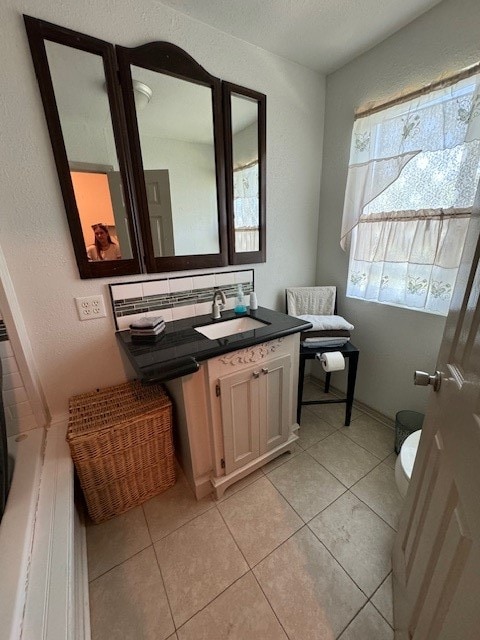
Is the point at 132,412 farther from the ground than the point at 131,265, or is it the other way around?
the point at 131,265

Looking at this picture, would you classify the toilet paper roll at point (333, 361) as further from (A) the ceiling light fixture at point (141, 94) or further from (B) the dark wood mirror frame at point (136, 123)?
(A) the ceiling light fixture at point (141, 94)

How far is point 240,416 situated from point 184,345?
1.51ft

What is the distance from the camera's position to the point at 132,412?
1.19m

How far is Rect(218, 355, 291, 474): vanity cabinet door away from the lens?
120 cm

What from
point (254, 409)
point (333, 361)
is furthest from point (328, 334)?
point (254, 409)

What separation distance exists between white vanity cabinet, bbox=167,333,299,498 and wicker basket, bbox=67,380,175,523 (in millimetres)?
104

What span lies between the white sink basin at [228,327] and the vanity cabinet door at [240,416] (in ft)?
1.10

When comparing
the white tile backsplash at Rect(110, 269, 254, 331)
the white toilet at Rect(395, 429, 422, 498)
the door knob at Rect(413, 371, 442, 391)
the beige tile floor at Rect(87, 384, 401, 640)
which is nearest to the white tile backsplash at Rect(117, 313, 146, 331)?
the white tile backsplash at Rect(110, 269, 254, 331)

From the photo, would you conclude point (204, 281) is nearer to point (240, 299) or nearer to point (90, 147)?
point (240, 299)

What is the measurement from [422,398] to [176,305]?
5.38ft

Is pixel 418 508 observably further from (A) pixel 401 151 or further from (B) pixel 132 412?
(A) pixel 401 151

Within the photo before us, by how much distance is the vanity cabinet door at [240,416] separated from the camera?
118cm

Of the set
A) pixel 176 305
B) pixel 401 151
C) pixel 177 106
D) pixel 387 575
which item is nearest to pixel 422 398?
pixel 387 575

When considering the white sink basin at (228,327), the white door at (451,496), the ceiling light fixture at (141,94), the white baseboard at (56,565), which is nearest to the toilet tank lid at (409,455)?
the white door at (451,496)
